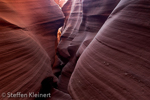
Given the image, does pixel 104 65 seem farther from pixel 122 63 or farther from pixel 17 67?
pixel 17 67

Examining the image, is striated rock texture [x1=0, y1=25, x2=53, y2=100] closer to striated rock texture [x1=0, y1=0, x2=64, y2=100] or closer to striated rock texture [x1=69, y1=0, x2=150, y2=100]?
striated rock texture [x1=0, y1=0, x2=64, y2=100]

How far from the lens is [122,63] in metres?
1.23

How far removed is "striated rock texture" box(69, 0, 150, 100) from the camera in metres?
1.05

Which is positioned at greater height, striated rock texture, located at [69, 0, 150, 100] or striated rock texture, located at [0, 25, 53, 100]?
striated rock texture, located at [69, 0, 150, 100]

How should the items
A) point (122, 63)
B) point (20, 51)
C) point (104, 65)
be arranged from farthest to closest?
point (20, 51), point (104, 65), point (122, 63)

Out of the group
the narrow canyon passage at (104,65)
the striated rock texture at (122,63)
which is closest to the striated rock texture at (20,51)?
the narrow canyon passage at (104,65)

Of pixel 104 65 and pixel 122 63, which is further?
pixel 104 65

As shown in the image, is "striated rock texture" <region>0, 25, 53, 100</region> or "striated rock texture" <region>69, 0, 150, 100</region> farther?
"striated rock texture" <region>0, 25, 53, 100</region>

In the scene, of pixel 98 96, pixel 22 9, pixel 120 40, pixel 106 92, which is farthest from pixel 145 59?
pixel 22 9

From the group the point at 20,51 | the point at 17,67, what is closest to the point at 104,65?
the point at 17,67

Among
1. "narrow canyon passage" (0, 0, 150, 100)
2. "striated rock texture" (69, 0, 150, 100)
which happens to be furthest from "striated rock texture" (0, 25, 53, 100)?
"striated rock texture" (69, 0, 150, 100)

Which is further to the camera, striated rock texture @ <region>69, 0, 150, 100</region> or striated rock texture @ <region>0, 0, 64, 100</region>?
striated rock texture @ <region>0, 0, 64, 100</region>

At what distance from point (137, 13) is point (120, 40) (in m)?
0.51

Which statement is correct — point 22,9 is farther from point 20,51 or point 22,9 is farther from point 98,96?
point 98,96
